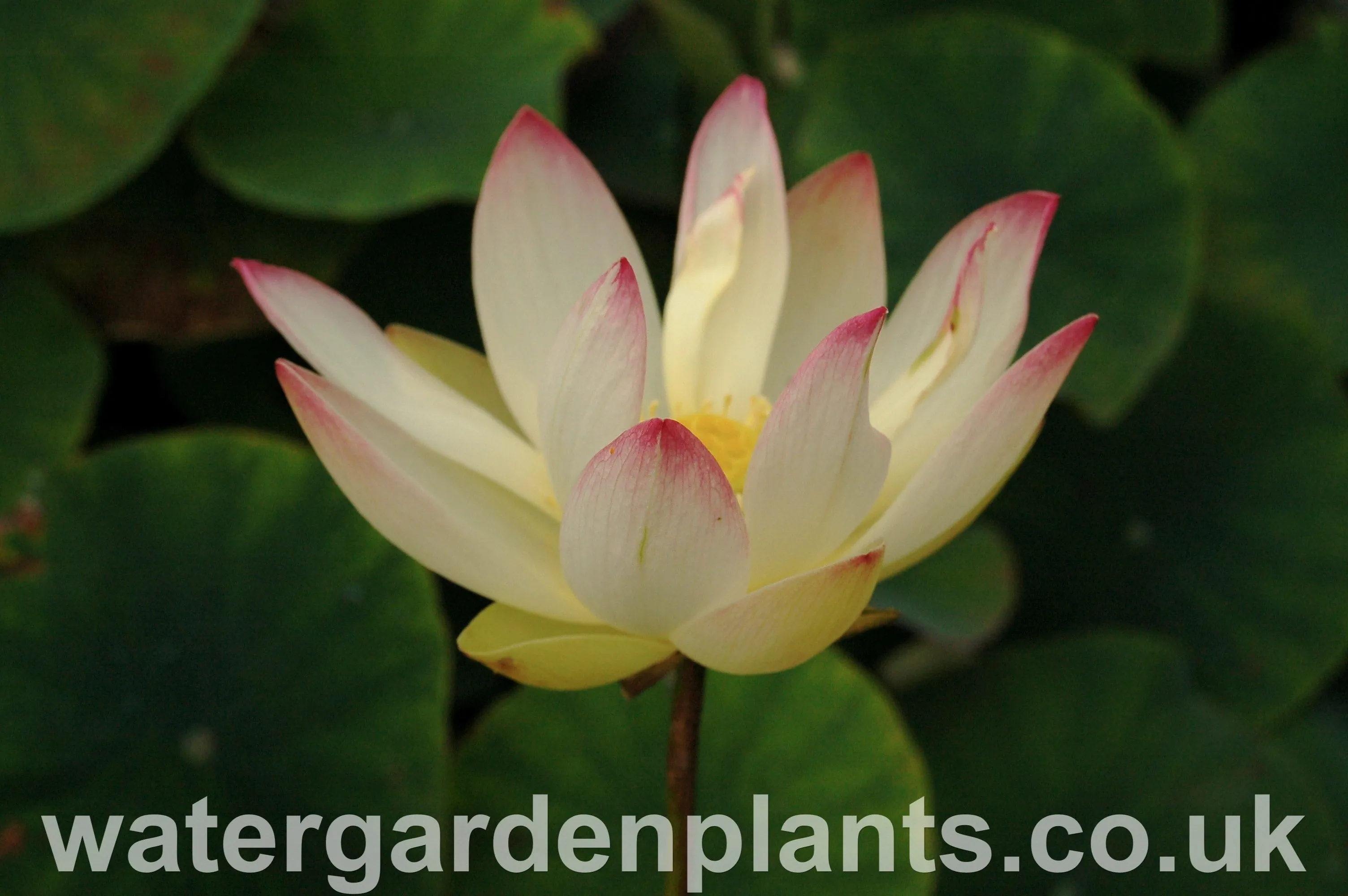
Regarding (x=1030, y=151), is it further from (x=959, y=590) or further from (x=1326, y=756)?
(x=1326, y=756)

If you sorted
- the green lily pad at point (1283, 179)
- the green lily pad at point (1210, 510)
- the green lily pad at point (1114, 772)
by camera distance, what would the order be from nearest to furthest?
the green lily pad at point (1114, 772), the green lily pad at point (1210, 510), the green lily pad at point (1283, 179)

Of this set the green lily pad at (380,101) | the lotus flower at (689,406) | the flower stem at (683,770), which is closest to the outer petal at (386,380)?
the lotus flower at (689,406)

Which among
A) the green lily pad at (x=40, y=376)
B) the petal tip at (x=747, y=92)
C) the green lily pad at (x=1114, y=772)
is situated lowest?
the green lily pad at (x=1114, y=772)

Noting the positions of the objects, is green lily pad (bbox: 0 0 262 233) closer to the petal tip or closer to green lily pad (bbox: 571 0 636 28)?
green lily pad (bbox: 571 0 636 28)

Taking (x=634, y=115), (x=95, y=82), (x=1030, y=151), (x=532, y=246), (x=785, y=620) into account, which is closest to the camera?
(x=785, y=620)

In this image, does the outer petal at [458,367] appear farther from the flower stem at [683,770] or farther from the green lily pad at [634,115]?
the green lily pad at [634,115]

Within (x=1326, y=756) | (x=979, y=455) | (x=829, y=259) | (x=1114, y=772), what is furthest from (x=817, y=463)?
(x=1326, y=756)
